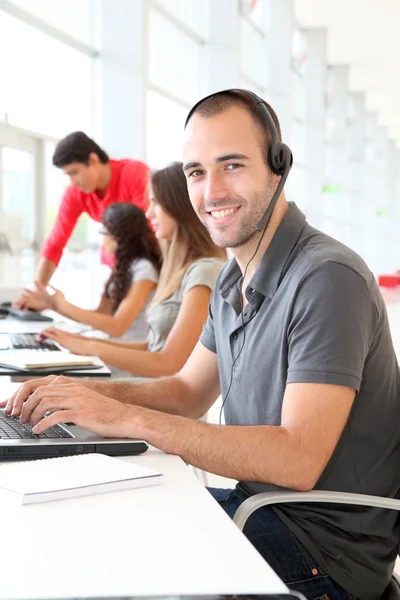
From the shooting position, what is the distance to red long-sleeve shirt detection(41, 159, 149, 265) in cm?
382

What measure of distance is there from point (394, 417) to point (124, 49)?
15.9 ft

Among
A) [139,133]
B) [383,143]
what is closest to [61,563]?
[139,133]

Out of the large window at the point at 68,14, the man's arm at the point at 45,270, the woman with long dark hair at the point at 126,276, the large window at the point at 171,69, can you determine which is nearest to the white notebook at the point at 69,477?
the woman with long dark hair at the point at 126,276

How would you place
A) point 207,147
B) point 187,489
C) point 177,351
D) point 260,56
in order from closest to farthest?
point 187,489
point 207,147
point 177,351
point 260,56

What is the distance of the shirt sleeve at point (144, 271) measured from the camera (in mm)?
2938

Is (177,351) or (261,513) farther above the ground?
(177,351)

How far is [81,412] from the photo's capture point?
3.77 ft

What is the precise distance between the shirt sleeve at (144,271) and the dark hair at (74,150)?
884 mm

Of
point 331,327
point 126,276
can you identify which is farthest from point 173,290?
point 331,327

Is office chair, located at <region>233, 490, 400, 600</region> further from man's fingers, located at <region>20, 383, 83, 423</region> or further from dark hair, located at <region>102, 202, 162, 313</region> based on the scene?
dark hair, located at <region>102, 202, 162, 313</region>

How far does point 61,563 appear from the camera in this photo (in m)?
0.70

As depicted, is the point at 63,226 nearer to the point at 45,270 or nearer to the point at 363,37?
the point at 45,270


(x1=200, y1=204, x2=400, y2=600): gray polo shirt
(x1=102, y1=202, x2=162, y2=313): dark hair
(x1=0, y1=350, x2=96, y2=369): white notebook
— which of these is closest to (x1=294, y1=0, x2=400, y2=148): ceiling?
(x1=102, y1=202, x2=162, y2=313): dark hair

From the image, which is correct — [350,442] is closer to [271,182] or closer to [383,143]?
[271,182]
